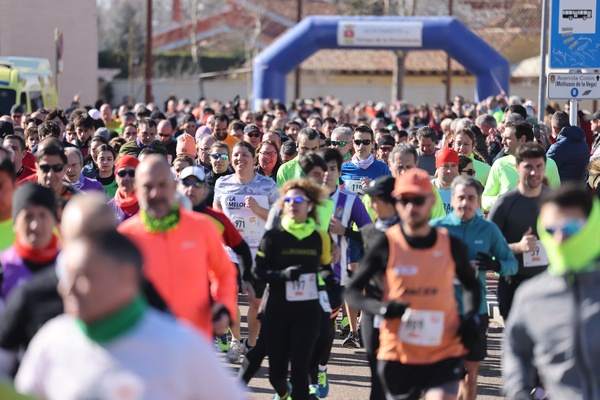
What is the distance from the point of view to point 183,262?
17.5 ft

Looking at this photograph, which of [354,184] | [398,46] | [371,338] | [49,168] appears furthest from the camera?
[398,46]

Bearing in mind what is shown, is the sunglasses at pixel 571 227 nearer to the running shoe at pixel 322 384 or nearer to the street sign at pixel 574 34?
the running shoe at pixel 322 384

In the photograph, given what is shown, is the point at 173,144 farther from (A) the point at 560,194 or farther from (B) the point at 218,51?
(B) the point at 218,51

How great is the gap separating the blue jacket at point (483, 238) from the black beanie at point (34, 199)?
8.21 ft

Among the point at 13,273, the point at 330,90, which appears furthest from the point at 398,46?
the point at 330,90

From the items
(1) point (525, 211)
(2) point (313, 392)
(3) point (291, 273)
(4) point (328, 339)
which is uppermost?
(1) point (525, 211)

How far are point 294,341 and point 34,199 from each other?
231 centimetres

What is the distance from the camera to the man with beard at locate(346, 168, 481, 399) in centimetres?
555

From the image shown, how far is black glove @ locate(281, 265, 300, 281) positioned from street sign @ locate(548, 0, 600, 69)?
8.33 metres

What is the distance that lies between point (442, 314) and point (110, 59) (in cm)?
5832

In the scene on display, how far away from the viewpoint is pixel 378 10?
2307 inches

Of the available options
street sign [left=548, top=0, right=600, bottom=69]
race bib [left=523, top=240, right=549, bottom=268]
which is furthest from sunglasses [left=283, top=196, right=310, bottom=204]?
street sign [left=548, top=0, right=600, bottom=69]

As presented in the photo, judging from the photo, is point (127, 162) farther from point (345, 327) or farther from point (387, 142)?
point (387, 142)

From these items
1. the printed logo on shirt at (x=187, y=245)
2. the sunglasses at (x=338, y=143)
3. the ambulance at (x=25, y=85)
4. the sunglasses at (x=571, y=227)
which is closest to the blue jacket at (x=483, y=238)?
the printed logo on shirt at (x=187, y=245)
